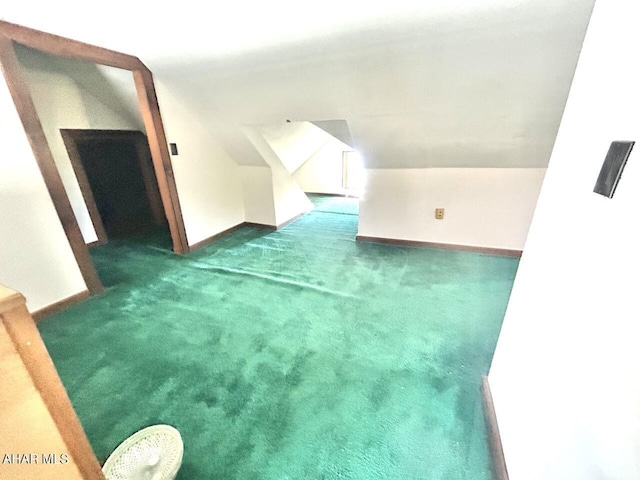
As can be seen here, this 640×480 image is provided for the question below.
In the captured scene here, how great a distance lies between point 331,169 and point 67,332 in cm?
465

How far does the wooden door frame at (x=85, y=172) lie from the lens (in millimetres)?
2947

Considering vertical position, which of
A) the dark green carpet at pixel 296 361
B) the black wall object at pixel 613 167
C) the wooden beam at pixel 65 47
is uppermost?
the wooden beam at pixel 65 47

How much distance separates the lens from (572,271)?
719 mm

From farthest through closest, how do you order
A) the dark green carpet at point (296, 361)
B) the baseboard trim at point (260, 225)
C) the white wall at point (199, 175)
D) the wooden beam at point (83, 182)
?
the baseboard trim at point (260, 225)
the wooden beam at point (83, 182)
the white wall at point (199, 175)
the dark green carpet at point (296, 361)

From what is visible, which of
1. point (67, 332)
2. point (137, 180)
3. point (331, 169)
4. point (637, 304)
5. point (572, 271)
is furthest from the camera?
point (331, 169)

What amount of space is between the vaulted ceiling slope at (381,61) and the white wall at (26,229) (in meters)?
0.70

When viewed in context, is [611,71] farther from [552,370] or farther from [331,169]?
[331,169]

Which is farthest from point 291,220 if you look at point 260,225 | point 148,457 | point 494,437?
point 494,437

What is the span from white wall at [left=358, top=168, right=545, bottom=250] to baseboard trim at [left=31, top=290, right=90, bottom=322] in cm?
263

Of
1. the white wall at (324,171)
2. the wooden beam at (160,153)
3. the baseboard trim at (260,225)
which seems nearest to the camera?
the wooden beam at (160,153)

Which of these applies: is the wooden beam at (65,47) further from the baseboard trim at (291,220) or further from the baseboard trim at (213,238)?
the baseboard trim at (291,220)

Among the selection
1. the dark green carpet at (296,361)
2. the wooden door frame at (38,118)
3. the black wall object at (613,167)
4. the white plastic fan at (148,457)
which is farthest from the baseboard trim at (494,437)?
the wooden door frame at (38,118)

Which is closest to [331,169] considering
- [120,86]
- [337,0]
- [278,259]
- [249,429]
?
[278,259]

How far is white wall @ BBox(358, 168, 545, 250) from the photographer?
8.63ft
